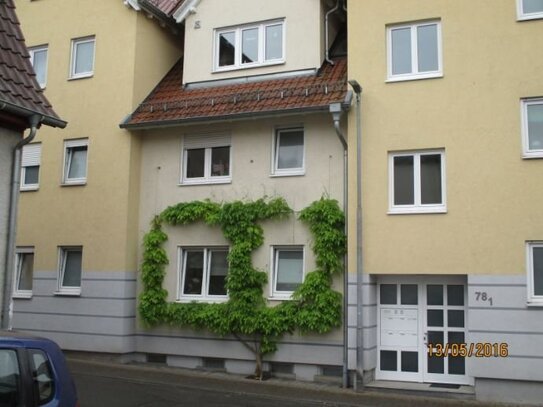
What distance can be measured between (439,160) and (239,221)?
4534 mm

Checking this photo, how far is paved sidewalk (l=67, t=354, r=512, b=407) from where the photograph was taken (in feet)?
38.3

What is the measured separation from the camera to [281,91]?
14.4 meters

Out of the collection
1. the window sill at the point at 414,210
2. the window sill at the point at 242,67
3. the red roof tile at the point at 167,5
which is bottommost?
the window sill at the point at 414,210

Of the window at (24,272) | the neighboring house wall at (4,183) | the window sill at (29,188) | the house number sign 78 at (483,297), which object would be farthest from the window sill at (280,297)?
the window sill at (29,188)

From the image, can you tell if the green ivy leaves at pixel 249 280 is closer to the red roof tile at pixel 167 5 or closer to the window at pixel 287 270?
the window at pixel 287 270

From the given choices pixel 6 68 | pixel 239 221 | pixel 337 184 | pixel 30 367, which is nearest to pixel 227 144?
pixel 239 221

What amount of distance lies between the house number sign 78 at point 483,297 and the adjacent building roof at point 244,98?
460 centimetres

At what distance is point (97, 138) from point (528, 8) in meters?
10.3

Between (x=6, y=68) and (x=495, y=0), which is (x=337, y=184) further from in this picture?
(x=6, y=68)

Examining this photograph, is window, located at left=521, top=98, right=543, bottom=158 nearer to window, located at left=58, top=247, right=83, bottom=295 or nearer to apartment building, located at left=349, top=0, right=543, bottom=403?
apartment building, located at left=349, top=0, right=543, bottom=403

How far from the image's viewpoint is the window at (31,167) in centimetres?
1692

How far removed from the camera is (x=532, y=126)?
1221cm

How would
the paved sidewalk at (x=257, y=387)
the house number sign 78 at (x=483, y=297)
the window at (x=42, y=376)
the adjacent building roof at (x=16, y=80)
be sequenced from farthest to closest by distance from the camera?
the house number sign 78 at (x=483, y=297), the paved sidewalk at (x=257, y=387), the adjacent building roof at (x=16, y=80), the window at (x=42, y=376)

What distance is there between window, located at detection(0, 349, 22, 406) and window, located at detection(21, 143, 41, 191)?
1229 cm
